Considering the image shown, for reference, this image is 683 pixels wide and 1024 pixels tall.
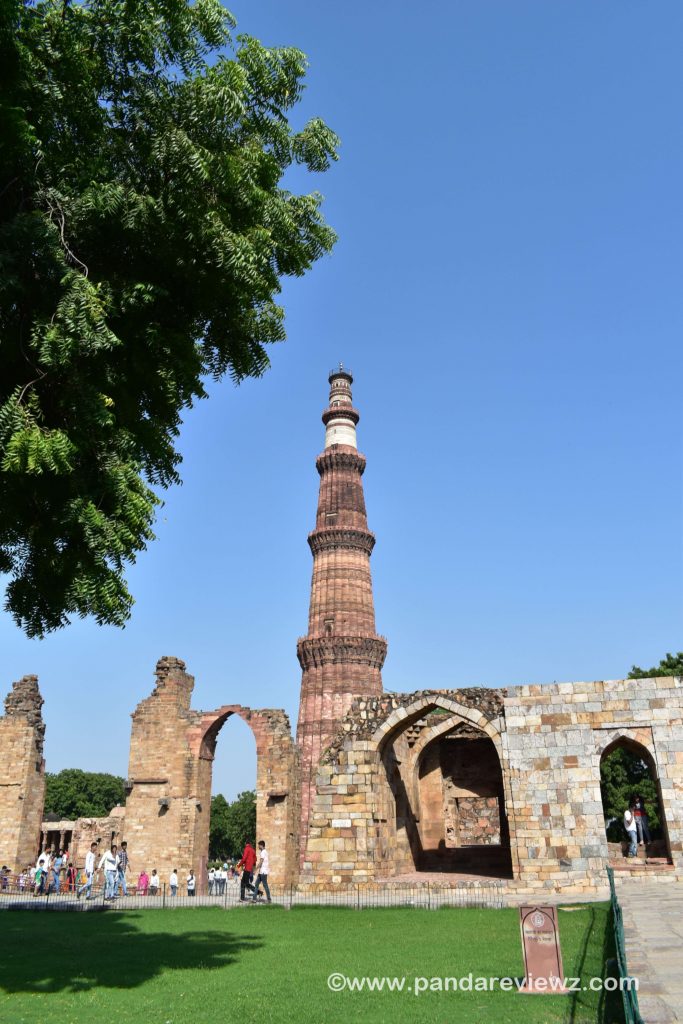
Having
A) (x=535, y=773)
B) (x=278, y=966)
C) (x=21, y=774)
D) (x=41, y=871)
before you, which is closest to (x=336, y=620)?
(x=21, y=774)

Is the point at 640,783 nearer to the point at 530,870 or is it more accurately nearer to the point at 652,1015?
the point at 530,870

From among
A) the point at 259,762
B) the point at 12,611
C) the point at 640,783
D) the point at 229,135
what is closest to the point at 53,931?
the point at 12,611

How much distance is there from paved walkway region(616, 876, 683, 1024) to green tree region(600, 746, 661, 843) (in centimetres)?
1785

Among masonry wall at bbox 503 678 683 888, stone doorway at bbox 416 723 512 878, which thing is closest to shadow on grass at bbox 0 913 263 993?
masonry wall at bbox 503 678 683 888

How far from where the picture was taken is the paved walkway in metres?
3.78

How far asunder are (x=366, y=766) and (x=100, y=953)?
353 inches

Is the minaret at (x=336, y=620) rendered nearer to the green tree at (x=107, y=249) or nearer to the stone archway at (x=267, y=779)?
the stone archway at (x=267, y=779)

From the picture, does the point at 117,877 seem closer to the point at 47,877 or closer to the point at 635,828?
the point at 47,877

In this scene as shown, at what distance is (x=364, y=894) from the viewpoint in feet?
42.4

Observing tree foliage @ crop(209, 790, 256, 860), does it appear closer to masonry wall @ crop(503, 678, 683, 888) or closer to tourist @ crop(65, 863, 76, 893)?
tourist @ crop(65, 863, 76, 893)

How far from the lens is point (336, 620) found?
1163 inches

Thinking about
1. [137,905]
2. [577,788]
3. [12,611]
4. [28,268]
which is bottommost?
[137,905]

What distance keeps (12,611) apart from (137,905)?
8.95 metres

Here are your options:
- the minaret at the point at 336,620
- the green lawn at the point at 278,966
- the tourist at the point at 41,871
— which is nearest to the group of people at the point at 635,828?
the green lawn at the point at 278,966
